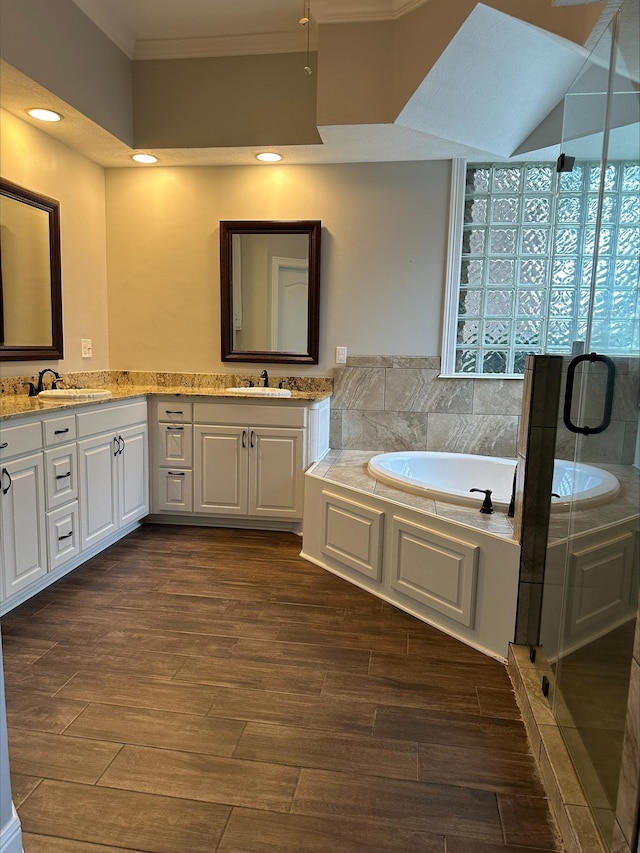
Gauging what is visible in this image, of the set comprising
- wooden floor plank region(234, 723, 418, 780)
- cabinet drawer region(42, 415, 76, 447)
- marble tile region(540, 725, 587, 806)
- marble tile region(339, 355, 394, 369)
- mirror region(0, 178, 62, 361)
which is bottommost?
wooden floor plank region(234, 723, 418, 780)

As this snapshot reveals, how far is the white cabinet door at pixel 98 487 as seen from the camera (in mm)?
A: 2887

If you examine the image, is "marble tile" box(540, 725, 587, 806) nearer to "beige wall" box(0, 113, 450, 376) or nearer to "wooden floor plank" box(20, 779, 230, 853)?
"wooden floor plank" box(20, 779, 230, 853)

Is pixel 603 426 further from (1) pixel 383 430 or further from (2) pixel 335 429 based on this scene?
(2) pixel 335 429

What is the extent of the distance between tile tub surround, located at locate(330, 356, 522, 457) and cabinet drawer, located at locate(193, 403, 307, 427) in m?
0.54

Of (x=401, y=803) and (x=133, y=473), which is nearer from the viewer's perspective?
(x=401, y=803)

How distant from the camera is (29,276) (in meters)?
3.16

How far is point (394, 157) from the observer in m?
3.55

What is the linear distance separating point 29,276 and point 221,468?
1.56m

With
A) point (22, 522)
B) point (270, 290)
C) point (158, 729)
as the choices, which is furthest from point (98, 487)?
point (270, 290)

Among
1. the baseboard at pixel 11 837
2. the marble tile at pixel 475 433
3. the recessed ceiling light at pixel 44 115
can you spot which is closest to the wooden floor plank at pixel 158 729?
the baseboard at pixel 11 837

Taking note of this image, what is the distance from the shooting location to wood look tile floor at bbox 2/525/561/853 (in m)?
1.38

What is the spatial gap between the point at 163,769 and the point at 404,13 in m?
3.37

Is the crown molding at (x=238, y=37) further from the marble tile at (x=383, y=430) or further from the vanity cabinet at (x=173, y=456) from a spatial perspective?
the marble tile at (x=383, y=430)

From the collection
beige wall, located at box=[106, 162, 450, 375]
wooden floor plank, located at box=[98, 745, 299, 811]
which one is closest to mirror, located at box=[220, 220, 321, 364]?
beige wall, located at box=[106, 162, 450, 375]
